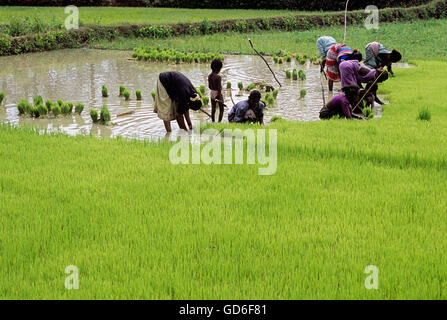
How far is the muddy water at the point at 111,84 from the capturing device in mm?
8696

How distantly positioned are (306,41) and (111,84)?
33.6 ft

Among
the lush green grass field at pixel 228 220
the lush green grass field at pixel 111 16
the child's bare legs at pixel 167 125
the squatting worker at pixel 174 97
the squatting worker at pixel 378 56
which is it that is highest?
the lush green grass field at pixel 111 16

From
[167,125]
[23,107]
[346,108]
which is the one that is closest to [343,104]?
[346,108]

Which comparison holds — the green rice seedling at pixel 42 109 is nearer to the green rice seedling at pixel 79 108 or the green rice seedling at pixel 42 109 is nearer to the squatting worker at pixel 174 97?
the green rice seedling at pixel 79 108

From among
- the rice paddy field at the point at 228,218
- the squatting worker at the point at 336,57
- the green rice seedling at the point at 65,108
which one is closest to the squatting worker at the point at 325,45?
the squatting worker at the point at 336,57

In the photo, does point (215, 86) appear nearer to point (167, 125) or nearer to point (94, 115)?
point (167, 125)

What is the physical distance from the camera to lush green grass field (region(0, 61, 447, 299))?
3.62 metres

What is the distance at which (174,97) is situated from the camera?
7.60 metres

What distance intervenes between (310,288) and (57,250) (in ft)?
6.33

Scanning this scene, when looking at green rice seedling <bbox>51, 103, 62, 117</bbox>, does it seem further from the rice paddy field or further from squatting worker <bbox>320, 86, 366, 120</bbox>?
squatting worker <bbox>320, 86, 366, 120</bbox>

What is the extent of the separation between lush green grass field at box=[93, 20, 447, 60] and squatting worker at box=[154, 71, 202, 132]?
33.1 feet

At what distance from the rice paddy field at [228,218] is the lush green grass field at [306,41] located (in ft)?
35.5

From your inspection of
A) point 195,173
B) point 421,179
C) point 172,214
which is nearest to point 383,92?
point 421,179
